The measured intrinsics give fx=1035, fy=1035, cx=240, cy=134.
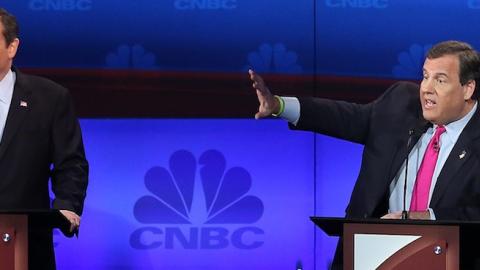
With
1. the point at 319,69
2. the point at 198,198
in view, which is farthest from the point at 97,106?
the point at 319,69

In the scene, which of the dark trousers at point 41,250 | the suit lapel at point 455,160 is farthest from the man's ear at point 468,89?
the dark trousers at point 41,250

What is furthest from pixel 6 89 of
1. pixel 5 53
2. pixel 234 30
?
pixel 234 30

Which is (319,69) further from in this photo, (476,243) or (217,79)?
(476,243)

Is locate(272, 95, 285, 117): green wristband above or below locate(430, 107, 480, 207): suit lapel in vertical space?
above

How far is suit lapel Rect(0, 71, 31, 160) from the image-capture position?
3750 mm

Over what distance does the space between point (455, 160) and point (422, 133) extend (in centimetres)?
18

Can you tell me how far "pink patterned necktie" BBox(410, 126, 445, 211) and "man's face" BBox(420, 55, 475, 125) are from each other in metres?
0.11

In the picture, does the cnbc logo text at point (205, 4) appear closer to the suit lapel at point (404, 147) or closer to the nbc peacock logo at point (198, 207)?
the nbc peacock logo at point (198, 207)

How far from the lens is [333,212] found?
5.36 metres

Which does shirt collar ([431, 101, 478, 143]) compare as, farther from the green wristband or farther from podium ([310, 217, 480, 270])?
podium ([310, 217, 480, 270])

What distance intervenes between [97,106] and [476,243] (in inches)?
111

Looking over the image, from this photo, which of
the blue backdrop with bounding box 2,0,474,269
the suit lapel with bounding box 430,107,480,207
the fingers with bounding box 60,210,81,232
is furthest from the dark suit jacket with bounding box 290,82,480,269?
the blue backdrop with bounding box 2,0,474,269

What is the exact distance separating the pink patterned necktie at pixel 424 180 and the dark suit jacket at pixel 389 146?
0.04m

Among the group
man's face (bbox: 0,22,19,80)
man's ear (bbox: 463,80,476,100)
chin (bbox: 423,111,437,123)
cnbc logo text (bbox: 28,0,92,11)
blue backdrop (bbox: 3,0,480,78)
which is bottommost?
chin (bbox: 423,111,437,123)
